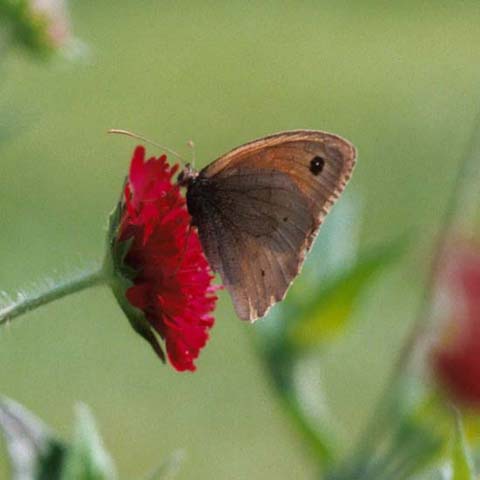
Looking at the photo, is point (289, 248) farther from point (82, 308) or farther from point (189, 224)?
point (82, 308)

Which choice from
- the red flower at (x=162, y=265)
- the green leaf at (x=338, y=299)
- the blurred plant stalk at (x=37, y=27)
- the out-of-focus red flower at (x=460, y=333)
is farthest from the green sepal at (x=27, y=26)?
the red flower at (x=162, y=265)

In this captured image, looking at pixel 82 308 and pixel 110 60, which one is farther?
pixel 110 60

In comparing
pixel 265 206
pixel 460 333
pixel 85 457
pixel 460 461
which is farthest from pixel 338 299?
pixel 460 461

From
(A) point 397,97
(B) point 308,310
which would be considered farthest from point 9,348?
(A) point 397,97

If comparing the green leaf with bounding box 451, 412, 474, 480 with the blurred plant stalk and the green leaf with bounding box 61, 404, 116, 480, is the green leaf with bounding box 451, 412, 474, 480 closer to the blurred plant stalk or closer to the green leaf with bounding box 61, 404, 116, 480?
the green leaf with bounding box 61, 404, 116, 480

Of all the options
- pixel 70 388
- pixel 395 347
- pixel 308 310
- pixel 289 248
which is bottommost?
pixel 395 347

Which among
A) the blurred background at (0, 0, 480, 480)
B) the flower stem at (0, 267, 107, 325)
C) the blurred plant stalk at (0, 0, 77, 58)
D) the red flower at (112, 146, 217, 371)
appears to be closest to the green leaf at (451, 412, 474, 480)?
the red flower at (112, 146, 217, 371)

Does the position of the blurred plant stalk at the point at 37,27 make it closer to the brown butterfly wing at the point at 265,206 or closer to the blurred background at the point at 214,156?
the blurred background at the point at 214,156

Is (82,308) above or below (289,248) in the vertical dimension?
below
